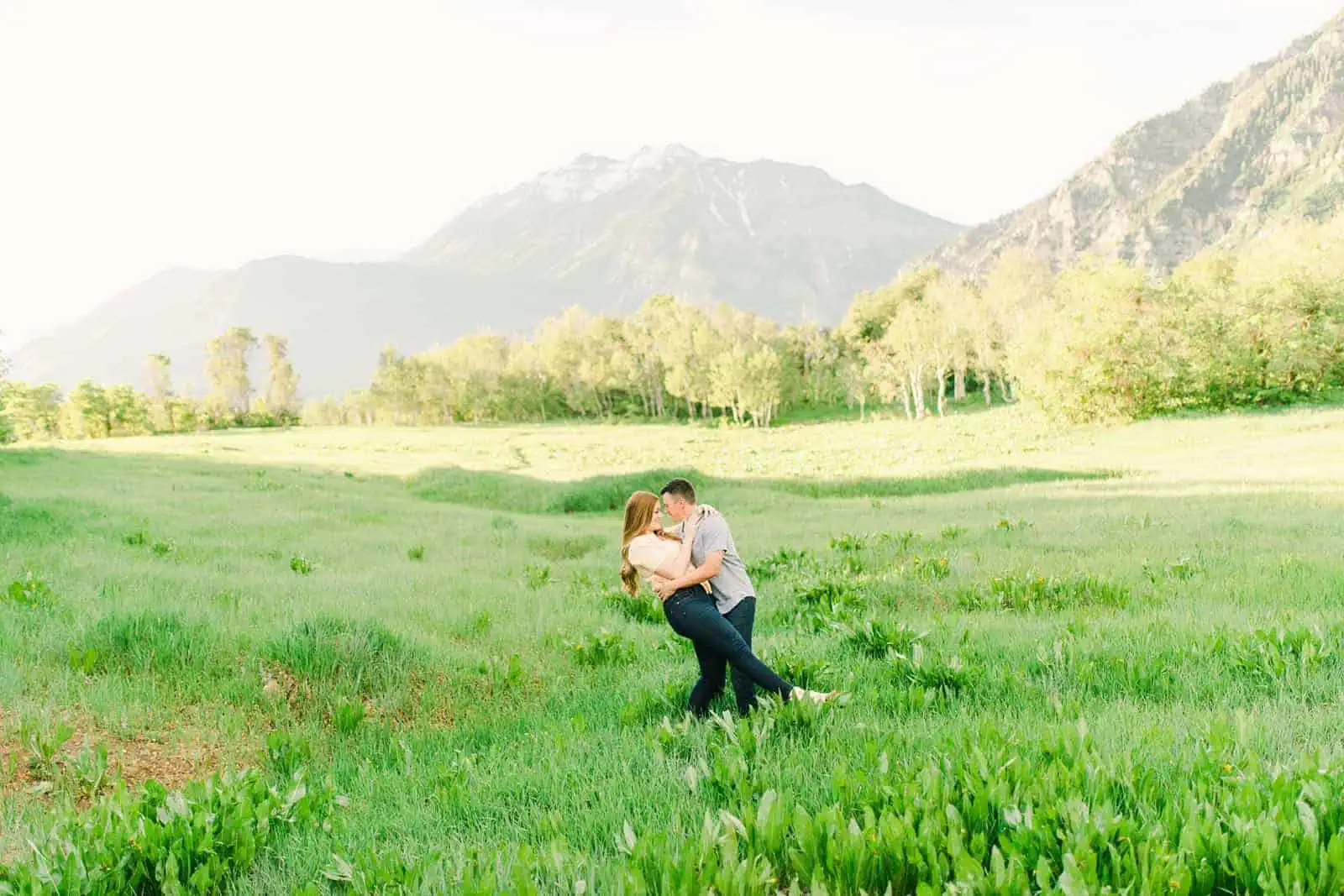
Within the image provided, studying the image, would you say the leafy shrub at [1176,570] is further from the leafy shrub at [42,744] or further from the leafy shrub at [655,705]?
the leafy shrub at [42,744]

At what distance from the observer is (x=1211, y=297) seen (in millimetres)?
47188

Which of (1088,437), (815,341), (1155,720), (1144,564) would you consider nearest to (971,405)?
(815,341)

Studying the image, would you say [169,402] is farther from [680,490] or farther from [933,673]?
[933,673]

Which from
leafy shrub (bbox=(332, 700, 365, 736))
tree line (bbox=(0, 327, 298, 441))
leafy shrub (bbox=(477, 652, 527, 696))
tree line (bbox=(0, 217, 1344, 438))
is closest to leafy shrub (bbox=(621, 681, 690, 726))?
leafy shrub (bbox=(477, 652, 527, 696))

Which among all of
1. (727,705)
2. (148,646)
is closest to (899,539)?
(727,705)

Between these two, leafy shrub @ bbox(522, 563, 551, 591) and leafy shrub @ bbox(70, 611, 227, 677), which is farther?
leafy shrub @ bbox(522, 563, 551, 591)

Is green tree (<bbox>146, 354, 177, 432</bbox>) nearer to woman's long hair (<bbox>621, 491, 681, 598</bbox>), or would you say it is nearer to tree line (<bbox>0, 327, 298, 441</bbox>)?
tree line (<bbox>0, 327, 298, 441</bbox>)

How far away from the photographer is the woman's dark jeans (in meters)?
5.75

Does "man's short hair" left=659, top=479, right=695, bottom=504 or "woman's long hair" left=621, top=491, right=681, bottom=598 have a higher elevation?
"man's short hair" left=659, top=479, right=695, bottom=504

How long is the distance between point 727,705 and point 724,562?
4.16 feet

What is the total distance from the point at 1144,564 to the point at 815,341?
114053 millimetres

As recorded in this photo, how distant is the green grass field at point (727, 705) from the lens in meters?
Answer: 3.14

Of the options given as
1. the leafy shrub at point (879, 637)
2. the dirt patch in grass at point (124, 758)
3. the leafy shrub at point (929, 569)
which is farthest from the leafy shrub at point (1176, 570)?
the dirt patch in grass at point (124, 758)

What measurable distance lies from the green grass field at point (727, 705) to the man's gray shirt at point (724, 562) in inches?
30.1
